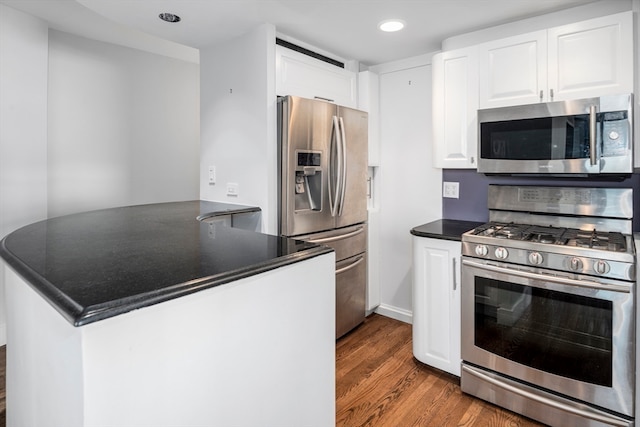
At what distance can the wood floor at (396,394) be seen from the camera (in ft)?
6.31

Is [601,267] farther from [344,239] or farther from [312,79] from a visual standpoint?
[312,79]

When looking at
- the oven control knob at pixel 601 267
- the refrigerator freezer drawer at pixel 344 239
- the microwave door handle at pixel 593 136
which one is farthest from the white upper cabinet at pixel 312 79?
the oven control knob at pixel 601 267

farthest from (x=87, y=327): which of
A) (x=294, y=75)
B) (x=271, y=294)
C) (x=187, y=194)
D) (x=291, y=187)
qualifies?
(x=187, y=194)

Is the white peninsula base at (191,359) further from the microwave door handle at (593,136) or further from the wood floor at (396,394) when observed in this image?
the microwave door handle at (593,136)

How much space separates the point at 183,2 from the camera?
202 centimetres

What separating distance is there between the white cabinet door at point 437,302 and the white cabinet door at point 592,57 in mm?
1080

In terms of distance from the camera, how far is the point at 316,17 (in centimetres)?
227

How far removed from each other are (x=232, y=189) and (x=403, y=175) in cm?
144

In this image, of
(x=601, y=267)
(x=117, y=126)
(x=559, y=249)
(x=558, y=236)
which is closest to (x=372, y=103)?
(x=558, y=236)

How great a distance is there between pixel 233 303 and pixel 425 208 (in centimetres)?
240

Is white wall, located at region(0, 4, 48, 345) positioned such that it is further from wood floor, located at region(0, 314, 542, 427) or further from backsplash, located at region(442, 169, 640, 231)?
backsplash, located at region(442, 169, 640, 231)

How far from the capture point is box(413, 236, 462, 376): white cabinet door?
2207 millimetres

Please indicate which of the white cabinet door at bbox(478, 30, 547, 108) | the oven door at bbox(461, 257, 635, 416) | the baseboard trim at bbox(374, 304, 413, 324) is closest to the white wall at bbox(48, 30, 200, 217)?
the baseboard trim at bbox(374, 304, 413, 324)

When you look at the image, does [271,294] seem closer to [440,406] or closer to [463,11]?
[440,406]
